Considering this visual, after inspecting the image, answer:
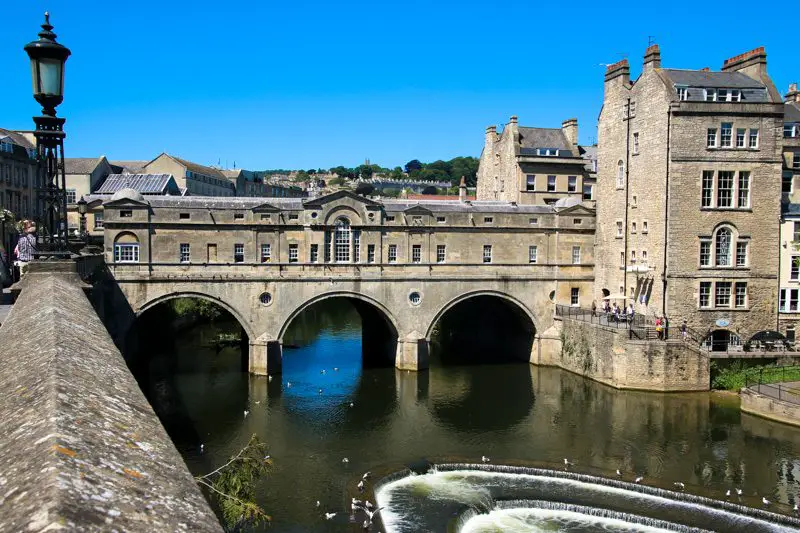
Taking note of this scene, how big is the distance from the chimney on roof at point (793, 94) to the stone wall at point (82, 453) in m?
54.7

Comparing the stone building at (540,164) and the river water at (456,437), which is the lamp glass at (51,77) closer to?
the river water at (456,437)

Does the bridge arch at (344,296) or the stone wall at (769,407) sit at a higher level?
the bridge arch at (344,296)

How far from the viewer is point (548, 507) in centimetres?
2306

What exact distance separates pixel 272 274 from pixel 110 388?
113ft

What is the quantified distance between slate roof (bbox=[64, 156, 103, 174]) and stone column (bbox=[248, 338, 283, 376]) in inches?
1277

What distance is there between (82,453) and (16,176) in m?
58.4

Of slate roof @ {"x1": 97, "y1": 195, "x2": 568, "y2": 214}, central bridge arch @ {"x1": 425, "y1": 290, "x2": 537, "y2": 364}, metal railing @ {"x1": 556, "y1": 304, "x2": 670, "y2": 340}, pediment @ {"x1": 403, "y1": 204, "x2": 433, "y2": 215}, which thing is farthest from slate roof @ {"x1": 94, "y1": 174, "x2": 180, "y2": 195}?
metal railing @ {"x1": 556, "y1": 304, "x2": 670, "y2": 340}

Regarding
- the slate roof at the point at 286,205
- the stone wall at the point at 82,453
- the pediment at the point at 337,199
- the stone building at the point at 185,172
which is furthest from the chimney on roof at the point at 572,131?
the stone wall at the point at 82,453

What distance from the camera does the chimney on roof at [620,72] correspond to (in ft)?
143

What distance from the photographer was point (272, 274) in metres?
41.4

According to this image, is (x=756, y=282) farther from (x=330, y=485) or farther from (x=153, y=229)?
(x=153, y=229)

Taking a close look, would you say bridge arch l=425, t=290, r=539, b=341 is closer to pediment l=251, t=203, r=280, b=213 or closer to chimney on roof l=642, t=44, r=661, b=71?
pediment l=251, t=203, r=280, b=213

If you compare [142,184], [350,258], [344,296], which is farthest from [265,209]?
[142,184]

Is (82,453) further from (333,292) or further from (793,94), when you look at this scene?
(793,94)
